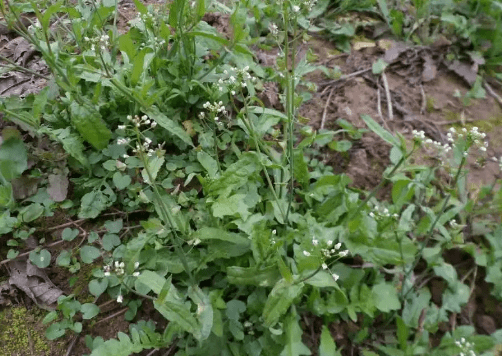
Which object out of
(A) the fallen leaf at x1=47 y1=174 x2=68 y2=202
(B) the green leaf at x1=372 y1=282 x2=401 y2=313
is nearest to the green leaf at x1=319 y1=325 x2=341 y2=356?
(B) the green leaf at x1=372 y1=282 x2=401 y2=313

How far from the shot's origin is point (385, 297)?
2.28m

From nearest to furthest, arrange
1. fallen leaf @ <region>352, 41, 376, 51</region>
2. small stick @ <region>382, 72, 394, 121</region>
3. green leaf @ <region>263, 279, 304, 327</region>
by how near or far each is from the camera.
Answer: green leaf @ <region>263, 279, 304, 327</region> → small stick @ <region>382, 72, 394, 121</region> → fallen leaf @ <region>352, 41, 376, 51</region>

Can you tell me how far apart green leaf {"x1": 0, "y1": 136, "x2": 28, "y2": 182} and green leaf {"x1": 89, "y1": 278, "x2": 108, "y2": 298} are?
2.53 feet

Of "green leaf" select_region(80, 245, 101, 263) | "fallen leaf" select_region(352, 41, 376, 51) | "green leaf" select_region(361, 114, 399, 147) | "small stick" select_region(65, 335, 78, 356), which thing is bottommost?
"small stick" select_region(65, 335, 78, 356)

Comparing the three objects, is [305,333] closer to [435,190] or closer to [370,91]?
[435,190]

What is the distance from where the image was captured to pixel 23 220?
7.44ft

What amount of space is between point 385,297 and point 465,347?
451mm

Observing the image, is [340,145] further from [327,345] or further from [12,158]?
[12,158]

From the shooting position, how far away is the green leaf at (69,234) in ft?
7.47

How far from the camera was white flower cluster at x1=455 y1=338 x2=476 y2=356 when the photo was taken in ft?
6.79

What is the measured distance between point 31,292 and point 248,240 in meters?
1.12

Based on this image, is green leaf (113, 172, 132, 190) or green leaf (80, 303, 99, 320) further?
green leaf (113, 172, 132, 190)

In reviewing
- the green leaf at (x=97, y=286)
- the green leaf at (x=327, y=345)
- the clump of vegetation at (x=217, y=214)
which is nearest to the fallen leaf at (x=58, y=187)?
the clump of vegetation at (x=217, y=214)

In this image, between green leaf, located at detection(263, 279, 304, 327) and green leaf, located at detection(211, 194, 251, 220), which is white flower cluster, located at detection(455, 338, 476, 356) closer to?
green leaf, located at detection(263, 279, 304, 327)
